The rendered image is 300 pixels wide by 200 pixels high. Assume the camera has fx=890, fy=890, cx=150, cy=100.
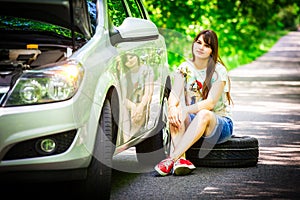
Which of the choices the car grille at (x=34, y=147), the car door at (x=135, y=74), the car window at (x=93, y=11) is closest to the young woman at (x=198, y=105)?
the car door at (x=135, y=74)

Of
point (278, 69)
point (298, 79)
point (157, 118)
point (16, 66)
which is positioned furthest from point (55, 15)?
point (278, 69)

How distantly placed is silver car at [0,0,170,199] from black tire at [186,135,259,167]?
0.59m

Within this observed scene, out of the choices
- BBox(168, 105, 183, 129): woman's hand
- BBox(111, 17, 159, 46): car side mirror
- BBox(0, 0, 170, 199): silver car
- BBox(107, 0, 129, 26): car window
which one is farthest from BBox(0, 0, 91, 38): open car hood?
BBox(168, 105, 183, 129): woman's hand

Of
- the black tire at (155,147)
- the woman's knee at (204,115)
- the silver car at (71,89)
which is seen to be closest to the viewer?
the silver car at (71,89)

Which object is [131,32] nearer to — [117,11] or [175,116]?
[117,11]

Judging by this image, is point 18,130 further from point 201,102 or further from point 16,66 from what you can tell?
point 201,102

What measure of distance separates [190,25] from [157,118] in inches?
599

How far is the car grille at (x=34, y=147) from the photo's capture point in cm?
566

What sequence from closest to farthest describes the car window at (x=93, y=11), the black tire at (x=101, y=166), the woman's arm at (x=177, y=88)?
1. the black tire at (x=101, y=166)
2. the car window at (x=93, y=11)
3. the woman's arm at (x=177, y=88)

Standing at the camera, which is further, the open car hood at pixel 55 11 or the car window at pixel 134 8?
the car window at pixel 134 8

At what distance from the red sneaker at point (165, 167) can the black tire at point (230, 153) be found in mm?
435

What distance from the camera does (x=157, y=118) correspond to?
8.06 meters

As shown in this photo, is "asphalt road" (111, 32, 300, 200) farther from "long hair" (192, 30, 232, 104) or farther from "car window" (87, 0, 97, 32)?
"car window" (87, 0, 97, 32)

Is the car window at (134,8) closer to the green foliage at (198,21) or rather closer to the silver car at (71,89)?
the silver car at (71,89)
